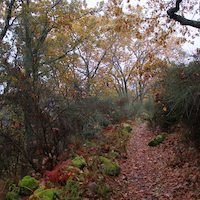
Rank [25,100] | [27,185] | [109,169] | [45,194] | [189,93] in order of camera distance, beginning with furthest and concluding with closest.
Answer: [109,169] → [25,100] → [189,93] → [27,185] → [45,194]

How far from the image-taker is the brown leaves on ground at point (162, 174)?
3.43 meters

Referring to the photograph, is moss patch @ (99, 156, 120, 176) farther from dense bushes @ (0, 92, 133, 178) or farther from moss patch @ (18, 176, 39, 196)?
moss patch @ (18, 176, 39, 196)

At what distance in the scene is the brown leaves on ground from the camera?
343 centimetres

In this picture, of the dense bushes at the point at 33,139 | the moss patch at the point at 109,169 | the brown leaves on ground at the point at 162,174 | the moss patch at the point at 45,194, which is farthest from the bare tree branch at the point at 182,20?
the moss patch at the point at 45,194

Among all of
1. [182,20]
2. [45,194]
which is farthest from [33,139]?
[182,20]

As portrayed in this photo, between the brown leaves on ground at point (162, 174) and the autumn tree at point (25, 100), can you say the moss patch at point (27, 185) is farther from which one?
the brown leaves on ground at point (162, 174)

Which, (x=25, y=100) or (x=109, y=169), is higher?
(x=25, y=100)

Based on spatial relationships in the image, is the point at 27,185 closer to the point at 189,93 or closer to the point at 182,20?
the point at 189,93

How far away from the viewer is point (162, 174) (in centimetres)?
437

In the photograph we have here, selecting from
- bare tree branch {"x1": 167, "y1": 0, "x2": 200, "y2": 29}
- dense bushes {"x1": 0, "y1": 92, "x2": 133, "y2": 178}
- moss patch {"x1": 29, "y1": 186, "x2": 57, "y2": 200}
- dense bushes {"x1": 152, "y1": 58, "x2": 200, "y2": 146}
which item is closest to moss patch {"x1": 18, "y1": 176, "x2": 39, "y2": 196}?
moss patch {"x1": 29, "y1": 186, "x2": 57, "y2": 200}

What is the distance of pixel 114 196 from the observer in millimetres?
3555

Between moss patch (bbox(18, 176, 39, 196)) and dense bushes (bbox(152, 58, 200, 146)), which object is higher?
dense bushes (bbox(152, 58, 200, 146))

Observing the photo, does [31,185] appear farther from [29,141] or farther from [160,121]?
[160,121]

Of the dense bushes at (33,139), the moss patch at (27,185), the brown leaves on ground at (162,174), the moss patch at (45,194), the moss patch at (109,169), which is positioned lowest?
the brown leaves on ground at (162,174)
